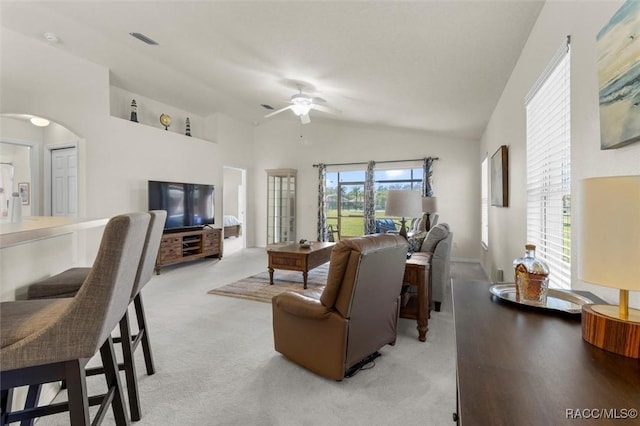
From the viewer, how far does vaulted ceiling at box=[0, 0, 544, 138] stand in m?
2.53

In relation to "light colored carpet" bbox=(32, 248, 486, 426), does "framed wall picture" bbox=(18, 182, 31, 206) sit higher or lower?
higher

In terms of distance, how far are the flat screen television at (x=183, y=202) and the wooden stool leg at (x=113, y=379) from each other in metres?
4.42

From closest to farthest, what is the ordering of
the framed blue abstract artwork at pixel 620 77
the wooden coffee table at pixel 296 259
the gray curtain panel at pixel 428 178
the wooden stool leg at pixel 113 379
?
the framed blue abstract artwork at pixel 620 77 → the wooden stool leg at pixel 113 379 → the wooden coffee table at pixel 296 259 → the gray curtain panel at pixel 428 178

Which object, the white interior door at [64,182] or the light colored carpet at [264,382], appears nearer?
the light colored carpet at [264,382]

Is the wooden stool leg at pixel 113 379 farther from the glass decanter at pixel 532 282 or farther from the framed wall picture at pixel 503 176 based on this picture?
the framed wall picture at pixel 503 176

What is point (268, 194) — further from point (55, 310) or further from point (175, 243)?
point (55, 310)

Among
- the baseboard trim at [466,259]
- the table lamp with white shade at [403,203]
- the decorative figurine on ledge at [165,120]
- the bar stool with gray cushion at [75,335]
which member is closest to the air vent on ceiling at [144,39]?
the decorative figurine on ledge at [165,120]

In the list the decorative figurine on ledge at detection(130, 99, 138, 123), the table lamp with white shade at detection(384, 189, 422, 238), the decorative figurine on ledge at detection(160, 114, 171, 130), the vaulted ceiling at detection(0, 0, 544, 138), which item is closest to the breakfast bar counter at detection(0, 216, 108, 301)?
the vaulted ceiling at detection(0, 0, 544, 138)

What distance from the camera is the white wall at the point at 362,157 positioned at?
6574mm

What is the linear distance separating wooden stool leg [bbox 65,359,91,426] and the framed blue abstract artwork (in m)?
1.97

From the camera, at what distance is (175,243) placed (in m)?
5.54

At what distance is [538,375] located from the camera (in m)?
0.73

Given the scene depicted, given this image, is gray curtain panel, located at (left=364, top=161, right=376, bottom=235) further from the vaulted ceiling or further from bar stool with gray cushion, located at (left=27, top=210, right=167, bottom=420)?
bar stool with gray cushion, located at (left=27, top=210, right=167, bottom=420)

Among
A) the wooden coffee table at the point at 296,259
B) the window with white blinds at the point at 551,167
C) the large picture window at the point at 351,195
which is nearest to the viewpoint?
the window with white blinds at the point at 551,167
